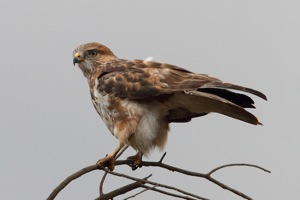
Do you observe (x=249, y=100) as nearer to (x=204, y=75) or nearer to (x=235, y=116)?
(x=235, y=116)

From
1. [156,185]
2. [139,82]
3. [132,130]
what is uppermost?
[139,82]

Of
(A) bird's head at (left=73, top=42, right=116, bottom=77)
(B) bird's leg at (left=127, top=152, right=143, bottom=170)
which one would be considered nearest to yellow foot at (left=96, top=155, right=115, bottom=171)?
(B) bird's leg at (left=127, top=152, right=143, bottom=170)

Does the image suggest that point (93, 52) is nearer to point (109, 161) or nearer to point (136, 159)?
point (136, 159)

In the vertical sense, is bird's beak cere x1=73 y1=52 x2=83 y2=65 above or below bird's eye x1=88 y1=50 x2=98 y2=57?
below

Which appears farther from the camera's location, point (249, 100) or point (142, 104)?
point (142, 104)

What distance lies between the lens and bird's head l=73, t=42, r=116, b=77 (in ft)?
27.0

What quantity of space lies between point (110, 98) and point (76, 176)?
2.12 meters

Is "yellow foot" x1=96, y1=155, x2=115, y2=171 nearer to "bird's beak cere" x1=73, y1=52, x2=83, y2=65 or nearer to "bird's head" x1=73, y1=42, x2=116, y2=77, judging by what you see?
"bird's head" x1=73, y1=42, x2=116, y2=77

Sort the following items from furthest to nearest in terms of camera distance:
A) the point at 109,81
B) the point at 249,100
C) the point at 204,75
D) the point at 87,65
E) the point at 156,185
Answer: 1. the point at 87,65
2. the point at 109,81
3. the point at 204,75
4. the point at 249,100
5. the point at 156,185

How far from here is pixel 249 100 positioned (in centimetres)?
620

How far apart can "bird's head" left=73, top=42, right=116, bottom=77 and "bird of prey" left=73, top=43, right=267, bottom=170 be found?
0.62m

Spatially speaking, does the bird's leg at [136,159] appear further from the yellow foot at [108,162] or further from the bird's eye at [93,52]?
the bird's eye at [93,52]

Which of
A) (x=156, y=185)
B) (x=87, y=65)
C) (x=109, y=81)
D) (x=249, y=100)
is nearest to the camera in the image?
(x=156, y=185)

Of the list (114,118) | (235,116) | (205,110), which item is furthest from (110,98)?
(235,116)
